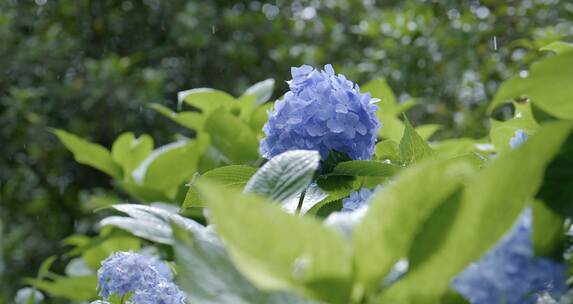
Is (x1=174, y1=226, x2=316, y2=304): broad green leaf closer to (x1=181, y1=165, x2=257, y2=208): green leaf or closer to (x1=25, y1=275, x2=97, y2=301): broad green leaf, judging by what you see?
(x1=181, y1=165, x2=257, y2=208): green leaf

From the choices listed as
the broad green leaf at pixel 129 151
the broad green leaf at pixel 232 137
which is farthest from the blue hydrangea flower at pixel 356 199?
the broad green leaf at pixel 129 151

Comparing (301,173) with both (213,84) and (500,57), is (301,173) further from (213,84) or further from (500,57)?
(213,84)

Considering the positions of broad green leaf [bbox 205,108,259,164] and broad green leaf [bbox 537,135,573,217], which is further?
broad green leaf [bbox 205,108,259,164]

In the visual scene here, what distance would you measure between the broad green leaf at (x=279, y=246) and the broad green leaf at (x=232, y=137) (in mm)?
890

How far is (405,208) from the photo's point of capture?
1.25 feet

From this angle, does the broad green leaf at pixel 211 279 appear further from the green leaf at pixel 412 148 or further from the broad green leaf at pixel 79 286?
the broad green leaf at pixel 79 286

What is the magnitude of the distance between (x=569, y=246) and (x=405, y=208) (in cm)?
15

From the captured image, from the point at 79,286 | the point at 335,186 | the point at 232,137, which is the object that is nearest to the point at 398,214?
the point at 335,186

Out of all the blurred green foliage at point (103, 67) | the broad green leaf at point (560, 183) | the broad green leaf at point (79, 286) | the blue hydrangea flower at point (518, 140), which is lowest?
the blurred green foliage at point (103, 67)

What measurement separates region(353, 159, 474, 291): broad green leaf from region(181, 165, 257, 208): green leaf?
0.34 metres

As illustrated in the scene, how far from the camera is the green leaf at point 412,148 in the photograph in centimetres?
72

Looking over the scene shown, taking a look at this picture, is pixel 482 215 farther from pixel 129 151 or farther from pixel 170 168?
pixel 129 151

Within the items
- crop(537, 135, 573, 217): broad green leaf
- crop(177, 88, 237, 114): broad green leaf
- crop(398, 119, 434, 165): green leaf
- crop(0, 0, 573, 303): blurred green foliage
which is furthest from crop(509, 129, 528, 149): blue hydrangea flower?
crop(0, 0, 573, 303): blurred green foliage

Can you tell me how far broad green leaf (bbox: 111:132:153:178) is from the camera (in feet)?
4.80
